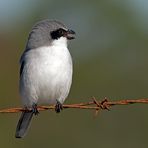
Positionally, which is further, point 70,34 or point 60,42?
point 70,34

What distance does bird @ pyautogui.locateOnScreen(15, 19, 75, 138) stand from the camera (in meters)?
12.4

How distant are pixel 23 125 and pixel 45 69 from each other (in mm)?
772

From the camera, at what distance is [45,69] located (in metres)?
12.4

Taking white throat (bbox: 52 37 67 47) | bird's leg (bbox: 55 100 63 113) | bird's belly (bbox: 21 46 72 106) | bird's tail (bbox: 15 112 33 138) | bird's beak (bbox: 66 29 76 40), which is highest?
bird's beak (bbox: 66 29 76 40)

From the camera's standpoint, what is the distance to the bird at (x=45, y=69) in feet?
40.6

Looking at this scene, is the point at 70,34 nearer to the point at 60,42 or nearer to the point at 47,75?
the point at 60,42

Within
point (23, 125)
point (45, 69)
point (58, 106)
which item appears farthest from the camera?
point (23, 125)

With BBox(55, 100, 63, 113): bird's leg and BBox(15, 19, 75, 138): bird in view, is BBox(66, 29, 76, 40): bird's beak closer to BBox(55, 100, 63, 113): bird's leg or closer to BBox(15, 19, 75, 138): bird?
BBox(15, 19, 75, 138): bird

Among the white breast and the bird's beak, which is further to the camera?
the bird's beak

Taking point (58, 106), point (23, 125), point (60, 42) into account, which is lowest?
point (23, 125)

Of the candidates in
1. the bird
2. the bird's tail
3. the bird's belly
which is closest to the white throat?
the bird

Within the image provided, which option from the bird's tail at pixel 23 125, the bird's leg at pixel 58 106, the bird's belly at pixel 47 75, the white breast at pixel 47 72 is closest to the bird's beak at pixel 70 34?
the white breast at pixel 47 72

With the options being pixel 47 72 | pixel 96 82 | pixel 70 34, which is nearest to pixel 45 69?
pixel 47 72

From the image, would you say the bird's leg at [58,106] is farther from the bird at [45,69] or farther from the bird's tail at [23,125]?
the bird's tail at [23,125]
